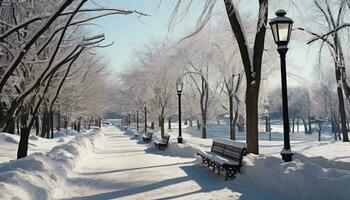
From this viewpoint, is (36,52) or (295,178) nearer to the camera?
(295,178)

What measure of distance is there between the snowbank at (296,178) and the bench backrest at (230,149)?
34cm

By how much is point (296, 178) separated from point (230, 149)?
12.8ft

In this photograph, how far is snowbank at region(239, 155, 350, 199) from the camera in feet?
21.8

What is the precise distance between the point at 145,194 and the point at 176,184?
1356 mm

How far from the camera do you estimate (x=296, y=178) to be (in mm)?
7742

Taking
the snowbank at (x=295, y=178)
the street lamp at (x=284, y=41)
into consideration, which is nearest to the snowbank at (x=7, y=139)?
the snowbank at (x=295, y=178)

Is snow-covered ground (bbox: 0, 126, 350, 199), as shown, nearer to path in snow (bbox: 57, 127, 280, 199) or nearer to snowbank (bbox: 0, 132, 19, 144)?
path in snow (bbox: 57, 127, 280, 199)

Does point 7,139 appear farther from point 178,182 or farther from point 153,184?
point 178,182

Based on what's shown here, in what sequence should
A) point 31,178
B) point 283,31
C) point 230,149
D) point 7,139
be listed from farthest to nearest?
point 7,139
point 230,149
point 283,31
point 31,178

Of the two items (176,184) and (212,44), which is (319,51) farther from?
(176,184)

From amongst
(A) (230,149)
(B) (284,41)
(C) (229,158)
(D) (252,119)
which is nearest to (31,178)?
(C) (229,158)

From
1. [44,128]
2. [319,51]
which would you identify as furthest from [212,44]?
[44,128]

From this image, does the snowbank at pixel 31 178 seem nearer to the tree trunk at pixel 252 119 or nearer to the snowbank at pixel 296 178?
the snowbank at pixel 296 178

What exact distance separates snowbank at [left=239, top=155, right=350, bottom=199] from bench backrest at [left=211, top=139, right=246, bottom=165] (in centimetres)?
34
